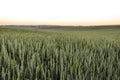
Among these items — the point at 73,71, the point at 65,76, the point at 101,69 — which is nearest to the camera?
the point at 65,76

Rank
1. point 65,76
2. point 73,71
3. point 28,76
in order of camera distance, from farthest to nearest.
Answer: point 73,71 → point 28,76 → point 65,76

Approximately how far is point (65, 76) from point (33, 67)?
1.79ft

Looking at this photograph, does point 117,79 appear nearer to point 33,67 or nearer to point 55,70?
point 55,70

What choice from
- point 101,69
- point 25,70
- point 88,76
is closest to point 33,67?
point 25,70

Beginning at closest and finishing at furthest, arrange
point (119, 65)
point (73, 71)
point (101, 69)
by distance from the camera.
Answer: point (73, 71), point (101, 69), point (119, 65)

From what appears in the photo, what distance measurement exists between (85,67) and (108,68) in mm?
344

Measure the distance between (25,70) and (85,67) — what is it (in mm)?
896

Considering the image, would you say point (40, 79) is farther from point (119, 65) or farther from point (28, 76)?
point (119, 65)

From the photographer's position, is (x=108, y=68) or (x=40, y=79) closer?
(x=40, y=79)

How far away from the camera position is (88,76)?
115 inches

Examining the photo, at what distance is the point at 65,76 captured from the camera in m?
2.61

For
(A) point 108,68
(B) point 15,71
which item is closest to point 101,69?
(A) point 108,68

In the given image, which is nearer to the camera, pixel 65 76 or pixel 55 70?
pixel 65 76

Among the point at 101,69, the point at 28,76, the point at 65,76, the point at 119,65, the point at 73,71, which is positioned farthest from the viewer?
the point at 119,65
